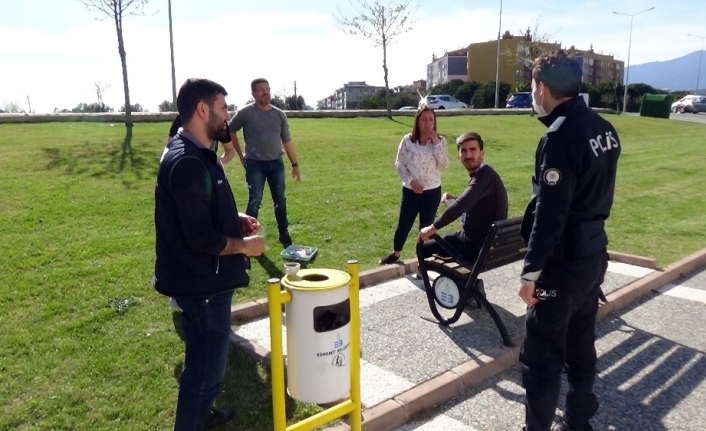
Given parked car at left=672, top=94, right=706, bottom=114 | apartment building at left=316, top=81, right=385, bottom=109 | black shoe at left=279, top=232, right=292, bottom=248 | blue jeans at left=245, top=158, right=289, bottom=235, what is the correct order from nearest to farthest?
1. blue jeans at left=245, top=158, right=289, bottom=235
2. black shoe at left=279, top=232, right=292, bottom=248
3. parked car at left=672, top=94, right=706, bottom=114
4. apartment building at left=316, top=81, right=385, bottom=109

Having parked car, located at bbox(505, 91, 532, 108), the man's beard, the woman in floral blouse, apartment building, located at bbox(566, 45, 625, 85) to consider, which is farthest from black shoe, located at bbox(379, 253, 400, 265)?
apartment building, located at bbox(566, 45, 625, 85)

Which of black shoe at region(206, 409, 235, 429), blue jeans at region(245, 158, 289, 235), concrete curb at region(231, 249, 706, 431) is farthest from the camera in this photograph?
blue jeans at region(245, 158, 289, 235)

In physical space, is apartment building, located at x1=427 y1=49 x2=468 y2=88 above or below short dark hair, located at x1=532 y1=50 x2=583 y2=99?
above

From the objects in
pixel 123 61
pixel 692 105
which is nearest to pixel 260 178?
pixel 123 61

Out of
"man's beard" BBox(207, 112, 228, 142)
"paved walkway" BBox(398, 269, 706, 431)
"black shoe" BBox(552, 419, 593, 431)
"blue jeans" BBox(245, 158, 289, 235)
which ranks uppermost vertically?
"man's beard" BBox(207, 112, 228, 142)

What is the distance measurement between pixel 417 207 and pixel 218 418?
3513mm

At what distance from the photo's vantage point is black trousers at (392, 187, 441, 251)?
19.9 ft

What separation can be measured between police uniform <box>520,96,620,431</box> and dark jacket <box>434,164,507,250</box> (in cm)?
140

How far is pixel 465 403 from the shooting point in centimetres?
369

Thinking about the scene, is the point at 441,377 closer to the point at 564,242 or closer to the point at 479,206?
the point at 564,242

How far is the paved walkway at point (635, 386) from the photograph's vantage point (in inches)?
137

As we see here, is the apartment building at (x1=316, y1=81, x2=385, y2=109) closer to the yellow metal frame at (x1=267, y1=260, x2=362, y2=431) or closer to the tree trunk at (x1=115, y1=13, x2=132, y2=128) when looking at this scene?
the tree trunk at (x1=115, y1=13, x2=132, y2=128)

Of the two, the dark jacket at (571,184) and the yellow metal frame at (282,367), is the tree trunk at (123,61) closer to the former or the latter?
the yellow metal frame at (282,367)

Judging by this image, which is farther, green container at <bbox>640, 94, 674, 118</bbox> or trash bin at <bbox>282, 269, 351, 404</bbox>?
green container at <bbox>640, 94, 674, 118</bbox>
